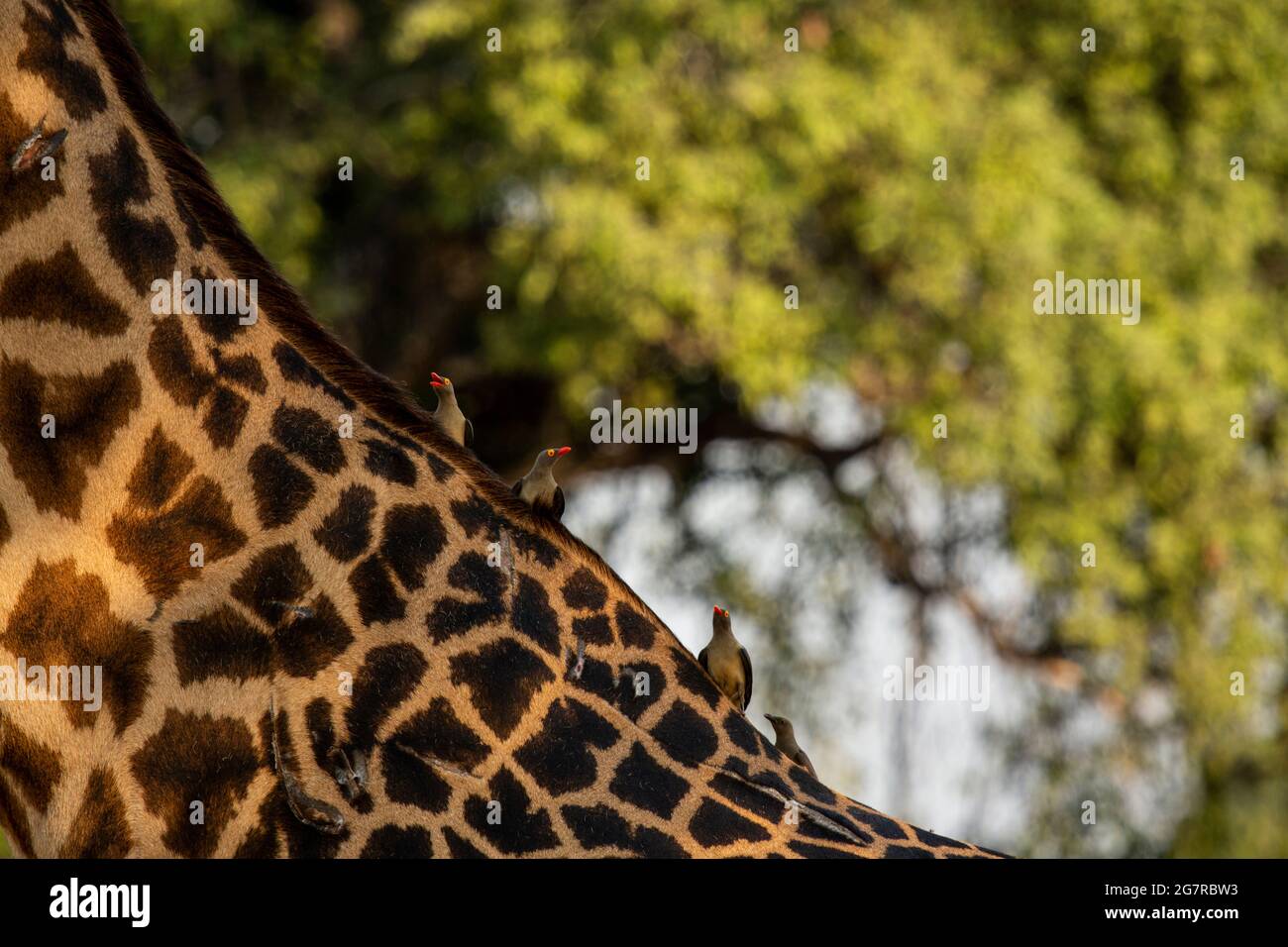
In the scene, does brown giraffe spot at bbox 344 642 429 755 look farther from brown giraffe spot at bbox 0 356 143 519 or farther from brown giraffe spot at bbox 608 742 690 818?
brown giraffe spot at bbox 0 356 143 519

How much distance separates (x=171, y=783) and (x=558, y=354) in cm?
834

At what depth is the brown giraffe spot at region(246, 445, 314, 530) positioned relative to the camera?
3.14 m

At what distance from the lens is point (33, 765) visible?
3.05 m

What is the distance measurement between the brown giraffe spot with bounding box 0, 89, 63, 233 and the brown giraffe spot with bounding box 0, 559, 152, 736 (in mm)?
641

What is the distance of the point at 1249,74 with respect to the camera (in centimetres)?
1157

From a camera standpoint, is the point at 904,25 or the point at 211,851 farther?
the point at 904,25

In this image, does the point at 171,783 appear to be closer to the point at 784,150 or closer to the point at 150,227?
the point at 150,227

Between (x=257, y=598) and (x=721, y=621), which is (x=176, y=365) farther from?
(x=721, y=621)

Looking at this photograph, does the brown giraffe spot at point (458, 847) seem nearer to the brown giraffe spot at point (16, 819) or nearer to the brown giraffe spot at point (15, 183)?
the brown giraffe spot at point (16, 819)

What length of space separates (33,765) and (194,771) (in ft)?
0.97

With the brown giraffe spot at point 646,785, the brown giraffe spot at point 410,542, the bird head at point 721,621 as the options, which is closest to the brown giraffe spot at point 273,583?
the brown giraffe spot at point 410,542

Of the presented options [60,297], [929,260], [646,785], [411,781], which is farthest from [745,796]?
[929,260]

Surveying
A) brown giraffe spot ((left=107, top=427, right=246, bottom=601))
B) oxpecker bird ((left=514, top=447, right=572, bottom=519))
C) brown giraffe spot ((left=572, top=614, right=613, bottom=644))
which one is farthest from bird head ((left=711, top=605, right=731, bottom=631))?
brown giraffe spot ((left=107, top=427, right=246, bottom=601))
